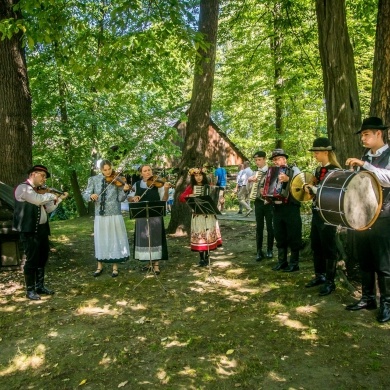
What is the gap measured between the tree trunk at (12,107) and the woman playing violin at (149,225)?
286 cm

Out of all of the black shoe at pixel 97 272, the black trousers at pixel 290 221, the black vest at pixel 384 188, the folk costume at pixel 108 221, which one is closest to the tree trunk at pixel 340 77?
the black trousers at pixel 290 221

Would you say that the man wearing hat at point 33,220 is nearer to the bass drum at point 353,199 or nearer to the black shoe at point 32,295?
the black shoe at point 32,295

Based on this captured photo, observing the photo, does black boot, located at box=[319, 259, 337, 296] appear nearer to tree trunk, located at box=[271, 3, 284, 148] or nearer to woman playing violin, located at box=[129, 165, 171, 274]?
woman playing violin, located at box=[129, 165, 171, 274]

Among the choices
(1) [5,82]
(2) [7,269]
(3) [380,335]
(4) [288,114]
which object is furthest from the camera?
(4) [288,114]

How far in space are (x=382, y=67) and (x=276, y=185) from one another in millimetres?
2406

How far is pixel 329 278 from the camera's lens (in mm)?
5750

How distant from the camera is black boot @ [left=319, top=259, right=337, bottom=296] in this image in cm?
569

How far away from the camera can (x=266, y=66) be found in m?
15.5

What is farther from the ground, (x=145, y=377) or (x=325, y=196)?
(x=325, y=196)

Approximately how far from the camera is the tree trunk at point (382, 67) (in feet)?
17.9

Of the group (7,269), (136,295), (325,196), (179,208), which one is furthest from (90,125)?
(325,196)

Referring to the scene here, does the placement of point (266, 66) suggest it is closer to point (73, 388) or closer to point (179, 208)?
point (179, 208)

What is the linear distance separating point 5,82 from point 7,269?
12.4ft

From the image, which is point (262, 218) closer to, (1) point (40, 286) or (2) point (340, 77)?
(2) point (340, 77)
